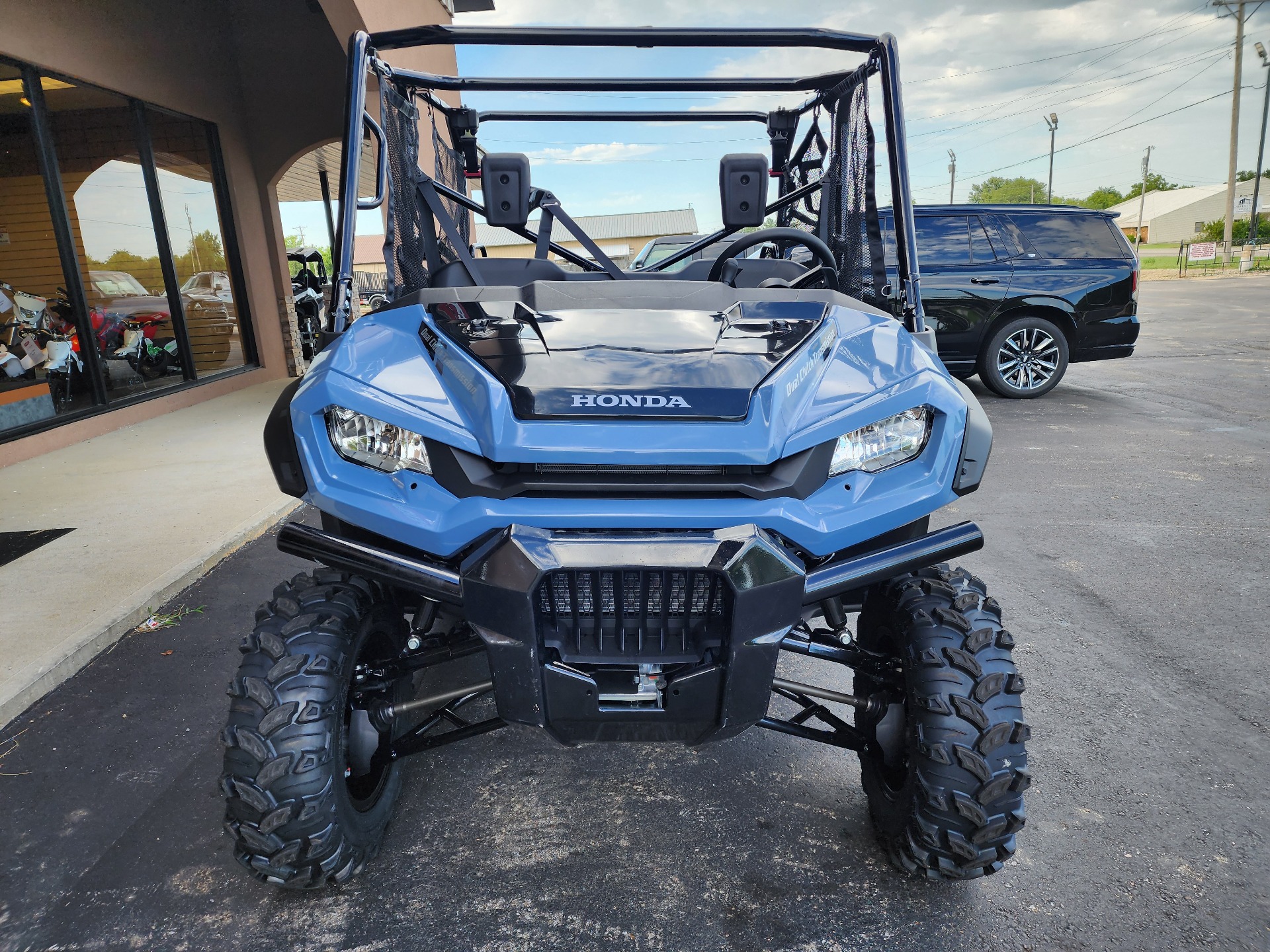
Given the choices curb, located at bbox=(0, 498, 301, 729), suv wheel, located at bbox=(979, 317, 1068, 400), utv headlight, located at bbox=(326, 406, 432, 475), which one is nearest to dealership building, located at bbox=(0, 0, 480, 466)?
curb, located at bbox=(0, 498, 301, 729)

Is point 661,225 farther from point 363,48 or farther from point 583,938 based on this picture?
point 583,938

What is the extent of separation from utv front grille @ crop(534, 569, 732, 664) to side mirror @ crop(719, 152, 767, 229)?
1.33 m

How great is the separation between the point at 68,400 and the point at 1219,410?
10500 mm

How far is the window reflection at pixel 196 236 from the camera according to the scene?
31.7ft

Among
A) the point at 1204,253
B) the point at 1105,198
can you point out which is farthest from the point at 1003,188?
the point at 1204,253

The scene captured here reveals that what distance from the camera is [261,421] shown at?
8.23m

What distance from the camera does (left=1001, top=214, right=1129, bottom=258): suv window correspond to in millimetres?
8539

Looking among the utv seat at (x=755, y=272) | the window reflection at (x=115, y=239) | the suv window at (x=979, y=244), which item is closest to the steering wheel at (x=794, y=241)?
the utv seat at (x=755, y=272)

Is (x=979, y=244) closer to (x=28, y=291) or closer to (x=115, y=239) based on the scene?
(x=115, y=239)

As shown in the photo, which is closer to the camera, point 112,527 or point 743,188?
point 743,188

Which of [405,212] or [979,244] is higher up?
[405,212]

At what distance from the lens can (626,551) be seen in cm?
167

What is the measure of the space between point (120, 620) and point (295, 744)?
2338 mm

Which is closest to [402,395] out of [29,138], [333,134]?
[29,138]
